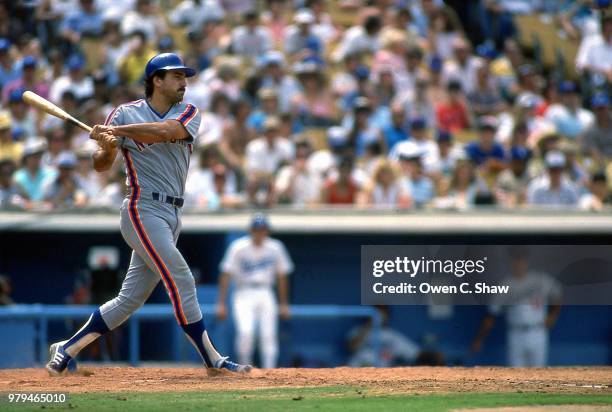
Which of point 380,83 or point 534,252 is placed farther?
point 380,83

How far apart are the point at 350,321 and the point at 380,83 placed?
2898 mm

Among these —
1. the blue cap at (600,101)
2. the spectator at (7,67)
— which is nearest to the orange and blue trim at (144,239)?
the spectator at (7,67)

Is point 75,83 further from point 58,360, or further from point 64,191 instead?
point 58,360

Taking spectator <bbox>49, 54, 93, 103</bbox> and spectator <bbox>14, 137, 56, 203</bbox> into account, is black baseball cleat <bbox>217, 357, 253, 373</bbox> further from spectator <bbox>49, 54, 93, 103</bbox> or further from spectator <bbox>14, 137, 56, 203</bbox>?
spectator <bbox>49, 54, 93, 103</bbox>

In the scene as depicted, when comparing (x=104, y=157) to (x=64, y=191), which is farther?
(x=64, y=191)

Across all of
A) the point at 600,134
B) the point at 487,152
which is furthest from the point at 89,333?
the point at 600,134

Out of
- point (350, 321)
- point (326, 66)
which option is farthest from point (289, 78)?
point (350, 321)

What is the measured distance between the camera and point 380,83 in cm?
1264

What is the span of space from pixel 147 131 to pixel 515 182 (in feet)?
19.6

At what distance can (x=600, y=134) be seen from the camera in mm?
12164

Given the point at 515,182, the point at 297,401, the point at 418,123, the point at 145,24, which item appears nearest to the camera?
the point at 297,401

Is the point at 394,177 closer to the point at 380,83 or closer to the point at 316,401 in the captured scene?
the point at 380,83

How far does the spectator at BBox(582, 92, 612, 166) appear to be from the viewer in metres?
12.1

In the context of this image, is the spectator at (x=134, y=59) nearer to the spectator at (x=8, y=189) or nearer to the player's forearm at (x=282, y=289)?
the spectator at (x=8, y=189)
